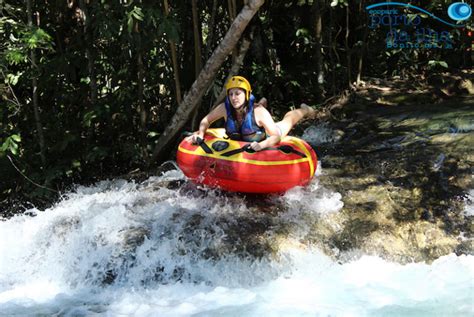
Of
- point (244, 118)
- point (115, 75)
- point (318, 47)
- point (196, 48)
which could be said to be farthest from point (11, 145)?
point (318, 47)

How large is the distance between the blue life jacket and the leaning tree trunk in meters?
1.22

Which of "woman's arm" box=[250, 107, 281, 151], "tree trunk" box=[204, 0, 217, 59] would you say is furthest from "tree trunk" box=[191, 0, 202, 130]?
"woman's arm" box=[250, 107, 281, 151]

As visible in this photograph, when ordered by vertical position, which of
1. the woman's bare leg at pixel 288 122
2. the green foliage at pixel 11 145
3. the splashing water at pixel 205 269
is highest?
the woman's bare leg at pixel 288 122

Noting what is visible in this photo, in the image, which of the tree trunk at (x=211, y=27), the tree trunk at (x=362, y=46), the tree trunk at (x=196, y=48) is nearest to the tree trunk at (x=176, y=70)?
the tree trunk at (x=196, y=48)

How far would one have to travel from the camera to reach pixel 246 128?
4.41 m

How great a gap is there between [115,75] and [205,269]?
3343 millimetres

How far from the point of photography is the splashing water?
318 cm

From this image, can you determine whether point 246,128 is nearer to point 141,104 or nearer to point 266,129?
point 266,129

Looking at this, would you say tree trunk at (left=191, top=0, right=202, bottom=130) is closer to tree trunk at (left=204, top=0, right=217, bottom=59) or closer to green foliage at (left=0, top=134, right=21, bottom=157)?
tree trunk at (left=204, top=0, right=217, bottom=59)

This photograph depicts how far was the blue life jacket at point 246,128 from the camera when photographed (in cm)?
440

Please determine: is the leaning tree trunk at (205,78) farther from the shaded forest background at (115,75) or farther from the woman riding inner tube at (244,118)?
the woman riding inner tube at (244,118)

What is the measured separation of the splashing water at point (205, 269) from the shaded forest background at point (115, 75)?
1876 mm

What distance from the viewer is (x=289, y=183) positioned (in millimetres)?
4094

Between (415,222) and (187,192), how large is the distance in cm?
188
